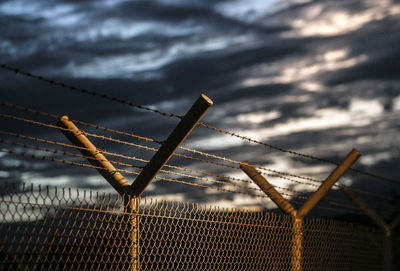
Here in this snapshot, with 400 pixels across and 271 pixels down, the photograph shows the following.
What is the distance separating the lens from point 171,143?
13.0ft

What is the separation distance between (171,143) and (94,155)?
54 centimetres

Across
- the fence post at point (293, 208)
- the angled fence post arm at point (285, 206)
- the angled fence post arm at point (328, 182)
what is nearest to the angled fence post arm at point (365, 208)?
the angled fence post arm at point (328, 182)

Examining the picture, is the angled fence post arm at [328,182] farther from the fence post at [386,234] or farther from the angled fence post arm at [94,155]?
the angled fence post arm at [94,155]

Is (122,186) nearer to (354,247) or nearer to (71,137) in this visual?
(71,137)

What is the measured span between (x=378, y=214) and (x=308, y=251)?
8.68ft

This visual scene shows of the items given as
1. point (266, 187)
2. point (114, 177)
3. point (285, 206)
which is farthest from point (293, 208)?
point (114, 177)

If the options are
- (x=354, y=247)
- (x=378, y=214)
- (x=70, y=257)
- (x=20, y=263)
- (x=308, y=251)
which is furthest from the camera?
(x=378, y=214)

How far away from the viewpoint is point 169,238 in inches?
165

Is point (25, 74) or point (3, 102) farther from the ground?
point (25, 74)

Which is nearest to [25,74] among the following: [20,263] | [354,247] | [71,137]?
[71,137]

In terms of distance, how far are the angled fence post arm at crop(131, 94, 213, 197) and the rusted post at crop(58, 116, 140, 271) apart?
97mm

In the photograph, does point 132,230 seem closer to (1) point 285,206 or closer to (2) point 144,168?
(2) point 144,168

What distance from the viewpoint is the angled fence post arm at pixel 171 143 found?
394cm

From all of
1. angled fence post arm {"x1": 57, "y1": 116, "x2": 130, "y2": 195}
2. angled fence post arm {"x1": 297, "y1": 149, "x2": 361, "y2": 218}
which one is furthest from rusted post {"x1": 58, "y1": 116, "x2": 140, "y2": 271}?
angled fence post arm {"x1": 297, "y1": 149, "x2": 361, "y2": 218}
